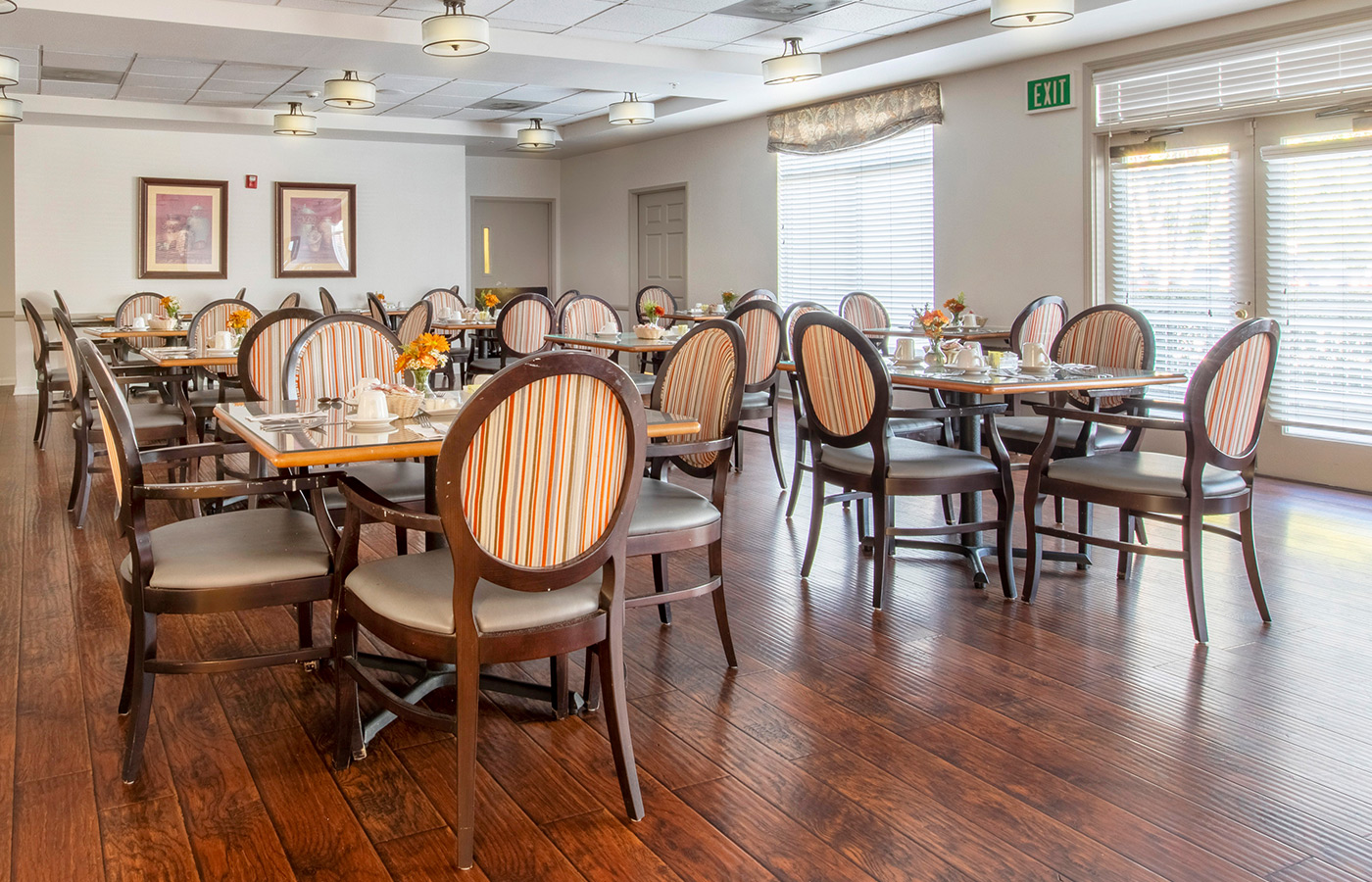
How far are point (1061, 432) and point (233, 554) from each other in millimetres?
2954

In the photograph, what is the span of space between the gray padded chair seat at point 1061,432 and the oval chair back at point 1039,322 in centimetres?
104

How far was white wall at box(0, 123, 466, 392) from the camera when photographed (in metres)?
9.98

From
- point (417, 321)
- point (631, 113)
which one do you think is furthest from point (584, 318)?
point (631, 113)

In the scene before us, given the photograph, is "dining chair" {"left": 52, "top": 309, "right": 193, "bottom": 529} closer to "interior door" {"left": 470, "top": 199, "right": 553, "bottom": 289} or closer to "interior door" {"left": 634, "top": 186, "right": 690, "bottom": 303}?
"interior door" {"left": 634, "top": 186, "right": 690, "bottom": 303}

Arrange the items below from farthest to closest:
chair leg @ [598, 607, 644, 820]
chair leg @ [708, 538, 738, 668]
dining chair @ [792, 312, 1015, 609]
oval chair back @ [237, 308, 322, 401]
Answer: oval chair back @ [237, 308, 322, 401], dining chair @ [792, 312, 1015, 609], chair leg @ [708, 538, 738, 668], chair leg @ [598, 607, 644, 820]

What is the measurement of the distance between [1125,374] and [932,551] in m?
0.98

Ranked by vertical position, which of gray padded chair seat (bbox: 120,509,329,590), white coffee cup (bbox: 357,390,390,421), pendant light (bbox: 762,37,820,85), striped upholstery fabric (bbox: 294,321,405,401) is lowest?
gray padded chair seat (bbox: 120,509,329,590)

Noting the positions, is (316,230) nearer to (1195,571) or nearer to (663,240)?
(663,240)

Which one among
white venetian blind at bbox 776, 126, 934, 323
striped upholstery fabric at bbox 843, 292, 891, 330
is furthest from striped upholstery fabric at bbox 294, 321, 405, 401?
white venetian blind at bbox 776, 126, 934, 323

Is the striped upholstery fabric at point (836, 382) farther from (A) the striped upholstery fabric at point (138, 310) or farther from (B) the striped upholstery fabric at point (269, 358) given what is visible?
(A) the striped upholstery fabric at point (138, 310)

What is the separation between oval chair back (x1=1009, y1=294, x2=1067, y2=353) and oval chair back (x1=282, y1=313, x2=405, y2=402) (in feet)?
9.90

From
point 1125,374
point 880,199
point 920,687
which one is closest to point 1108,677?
point 920,687

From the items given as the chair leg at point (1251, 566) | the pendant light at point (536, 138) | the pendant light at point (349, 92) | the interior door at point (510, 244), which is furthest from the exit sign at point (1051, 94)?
the interior door at point (510, 244)

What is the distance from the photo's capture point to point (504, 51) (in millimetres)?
7121
